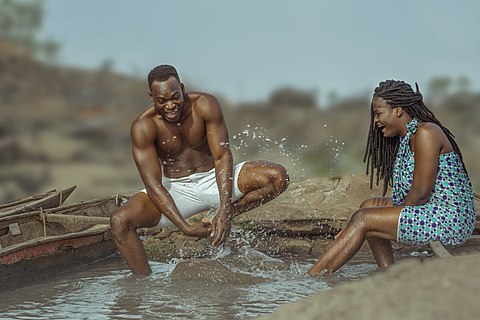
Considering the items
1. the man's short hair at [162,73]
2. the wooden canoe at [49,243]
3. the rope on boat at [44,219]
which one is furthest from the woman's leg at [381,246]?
the rope on boat at [44,219]

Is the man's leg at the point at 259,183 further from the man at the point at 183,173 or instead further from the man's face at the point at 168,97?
the man's face at the point at 168,97

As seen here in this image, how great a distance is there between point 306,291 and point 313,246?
198 cm

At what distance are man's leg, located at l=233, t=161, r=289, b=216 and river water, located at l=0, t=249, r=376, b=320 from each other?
0.48 m

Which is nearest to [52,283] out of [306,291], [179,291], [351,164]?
[179,291]

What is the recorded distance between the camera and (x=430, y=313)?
10.1 ft

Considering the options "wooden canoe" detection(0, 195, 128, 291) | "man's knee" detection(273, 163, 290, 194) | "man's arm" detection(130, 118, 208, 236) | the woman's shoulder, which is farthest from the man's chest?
the woman's shoulder

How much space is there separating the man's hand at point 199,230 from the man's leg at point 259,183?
49cm

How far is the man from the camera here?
5582 millimetres

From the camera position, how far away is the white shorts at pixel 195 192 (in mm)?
5879

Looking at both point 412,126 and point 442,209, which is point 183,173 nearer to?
point 412,126

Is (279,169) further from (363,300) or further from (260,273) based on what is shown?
(363,300)

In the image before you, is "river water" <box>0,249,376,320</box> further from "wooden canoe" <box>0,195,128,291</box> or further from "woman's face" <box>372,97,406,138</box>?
"woman's face" <box>372,97,406,138</box>

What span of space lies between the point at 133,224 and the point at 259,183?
3.12ft

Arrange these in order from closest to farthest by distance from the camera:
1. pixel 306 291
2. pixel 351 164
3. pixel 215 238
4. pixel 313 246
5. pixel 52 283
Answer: pixel 306 291
pixel 215 238
pixel 52 283
pixel 313 246
pixel 351 164
